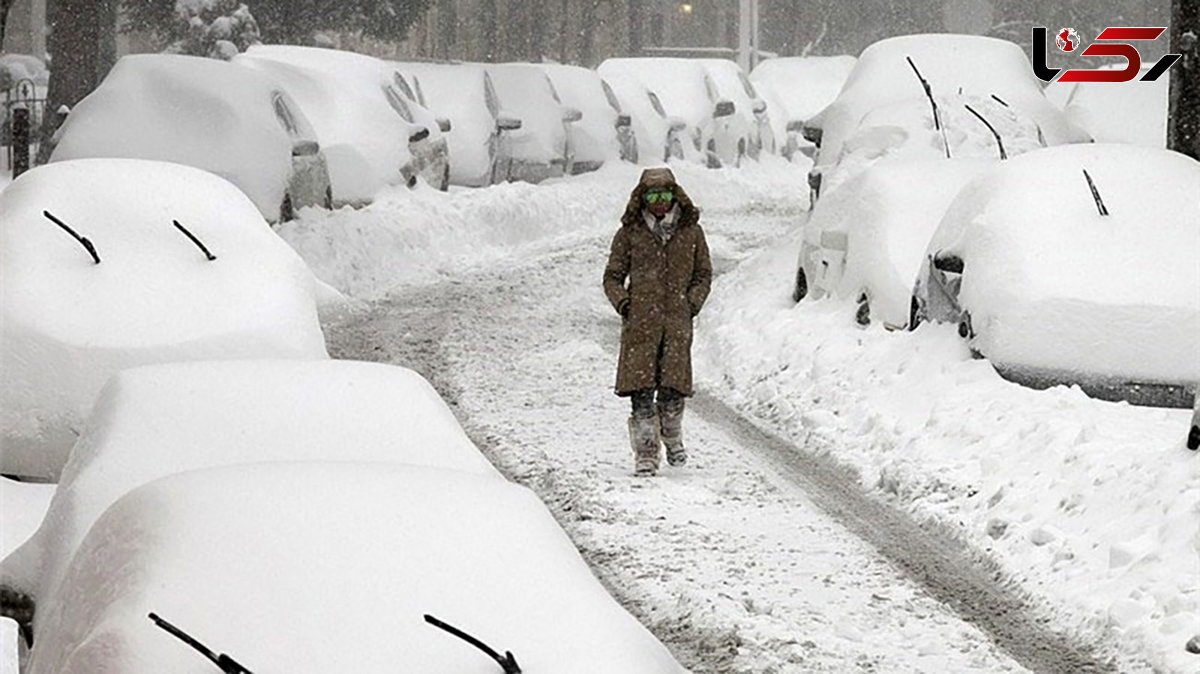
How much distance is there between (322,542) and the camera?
4.02 metres

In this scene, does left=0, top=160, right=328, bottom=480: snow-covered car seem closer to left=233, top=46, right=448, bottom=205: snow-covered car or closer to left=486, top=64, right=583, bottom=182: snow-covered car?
left=233, top=46, right=448, bottom=205: snow-covered car

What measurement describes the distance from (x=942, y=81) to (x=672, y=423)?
29.2ft

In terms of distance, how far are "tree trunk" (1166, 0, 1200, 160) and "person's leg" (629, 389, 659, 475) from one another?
6.01 m

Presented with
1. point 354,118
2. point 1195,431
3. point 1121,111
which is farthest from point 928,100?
point 1195,431

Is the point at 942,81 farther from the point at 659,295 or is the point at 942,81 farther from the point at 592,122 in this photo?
the point at 592,122

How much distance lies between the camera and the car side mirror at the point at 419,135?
21.5 m

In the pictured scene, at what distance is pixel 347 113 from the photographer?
2048cm

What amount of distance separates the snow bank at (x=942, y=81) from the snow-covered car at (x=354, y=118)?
4262mm

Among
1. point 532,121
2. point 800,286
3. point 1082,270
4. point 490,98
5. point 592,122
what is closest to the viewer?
point 1082,270

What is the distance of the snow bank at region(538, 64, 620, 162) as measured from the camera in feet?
91.5

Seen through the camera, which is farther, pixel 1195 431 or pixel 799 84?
pixel 799 84

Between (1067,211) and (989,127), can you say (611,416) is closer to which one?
(1067,211)

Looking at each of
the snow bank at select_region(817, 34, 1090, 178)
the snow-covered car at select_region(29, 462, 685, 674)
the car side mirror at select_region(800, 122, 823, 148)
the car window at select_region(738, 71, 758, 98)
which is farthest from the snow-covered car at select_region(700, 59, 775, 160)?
the snow-covered car at select_region(29, 462, 685, 674)

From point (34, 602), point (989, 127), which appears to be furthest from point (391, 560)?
point (989, 127)
